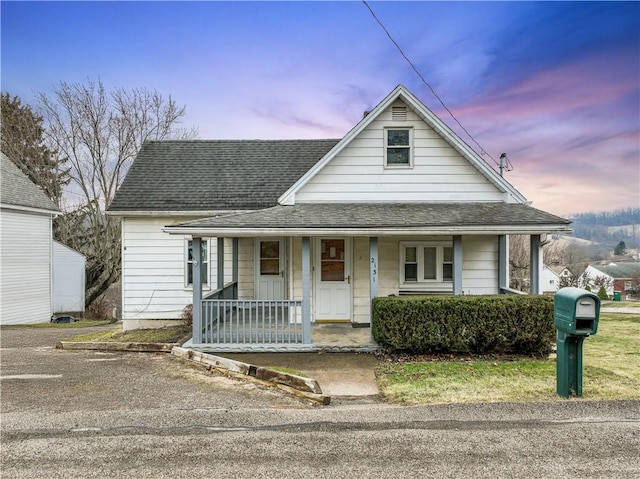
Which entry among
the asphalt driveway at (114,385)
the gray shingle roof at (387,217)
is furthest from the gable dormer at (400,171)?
the asphalt driveway at (114,385)

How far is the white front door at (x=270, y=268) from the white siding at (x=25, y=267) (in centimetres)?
1403

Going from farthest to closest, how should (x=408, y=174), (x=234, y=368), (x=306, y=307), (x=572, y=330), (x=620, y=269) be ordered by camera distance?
(x=620, y=269), (x=408, y=174), (x=306, y=307), (x=234, y=368), (x=572, y=330)

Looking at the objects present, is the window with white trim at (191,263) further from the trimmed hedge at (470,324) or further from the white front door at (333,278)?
the trimmed hedge at (470,324)

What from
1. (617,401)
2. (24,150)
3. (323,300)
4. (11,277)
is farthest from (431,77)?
(24,150)

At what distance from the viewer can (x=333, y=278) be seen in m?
10.2

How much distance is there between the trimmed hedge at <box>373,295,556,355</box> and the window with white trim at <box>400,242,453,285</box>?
239 centimetres

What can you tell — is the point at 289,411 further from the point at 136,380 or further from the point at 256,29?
the point at 256,29

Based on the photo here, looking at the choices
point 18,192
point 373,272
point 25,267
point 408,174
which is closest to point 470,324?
point 373,272

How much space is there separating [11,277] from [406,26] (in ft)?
67.9

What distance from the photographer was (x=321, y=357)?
25.9 feet

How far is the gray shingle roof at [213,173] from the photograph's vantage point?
11.9m

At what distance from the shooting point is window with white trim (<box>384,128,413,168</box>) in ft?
33.4

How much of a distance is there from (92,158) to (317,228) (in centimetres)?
2307

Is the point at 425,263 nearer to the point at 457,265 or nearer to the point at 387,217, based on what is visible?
the point at 457,265
